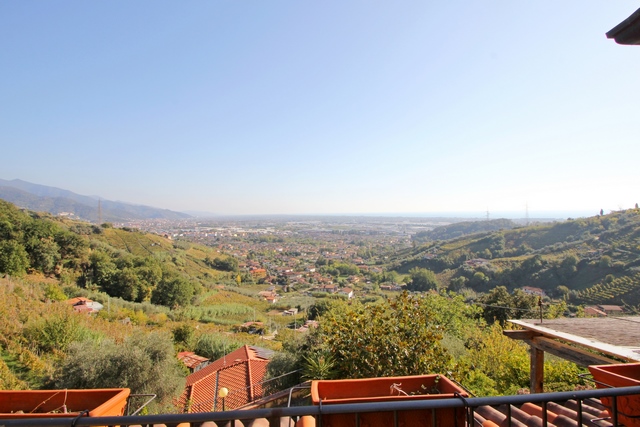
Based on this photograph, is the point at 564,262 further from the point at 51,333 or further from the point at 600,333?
the point at 51,333

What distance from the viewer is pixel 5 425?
4.33 ft

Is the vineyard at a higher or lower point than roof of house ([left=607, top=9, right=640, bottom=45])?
lower

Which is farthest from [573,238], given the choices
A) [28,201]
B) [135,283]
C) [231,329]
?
[28,201]

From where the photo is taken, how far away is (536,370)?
16.6ft

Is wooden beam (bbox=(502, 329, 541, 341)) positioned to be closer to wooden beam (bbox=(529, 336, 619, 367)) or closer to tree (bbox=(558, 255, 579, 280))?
wooden beam (bbox=(529, 336, 619, 367))

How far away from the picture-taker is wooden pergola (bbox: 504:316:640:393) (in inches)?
146

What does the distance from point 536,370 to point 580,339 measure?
1.49m

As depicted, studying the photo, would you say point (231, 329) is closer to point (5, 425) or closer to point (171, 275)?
point (171, 275)

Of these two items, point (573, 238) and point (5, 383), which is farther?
point (573, 238)

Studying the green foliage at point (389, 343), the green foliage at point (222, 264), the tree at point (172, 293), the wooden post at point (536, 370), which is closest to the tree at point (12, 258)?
the tree at point (172, 293)

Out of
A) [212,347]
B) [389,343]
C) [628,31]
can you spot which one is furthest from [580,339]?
[212,347]

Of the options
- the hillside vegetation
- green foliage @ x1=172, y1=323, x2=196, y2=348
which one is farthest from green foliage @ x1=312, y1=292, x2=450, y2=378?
the hillside vegetation

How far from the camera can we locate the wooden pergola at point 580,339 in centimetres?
371

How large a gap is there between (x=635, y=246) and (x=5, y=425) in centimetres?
4634
